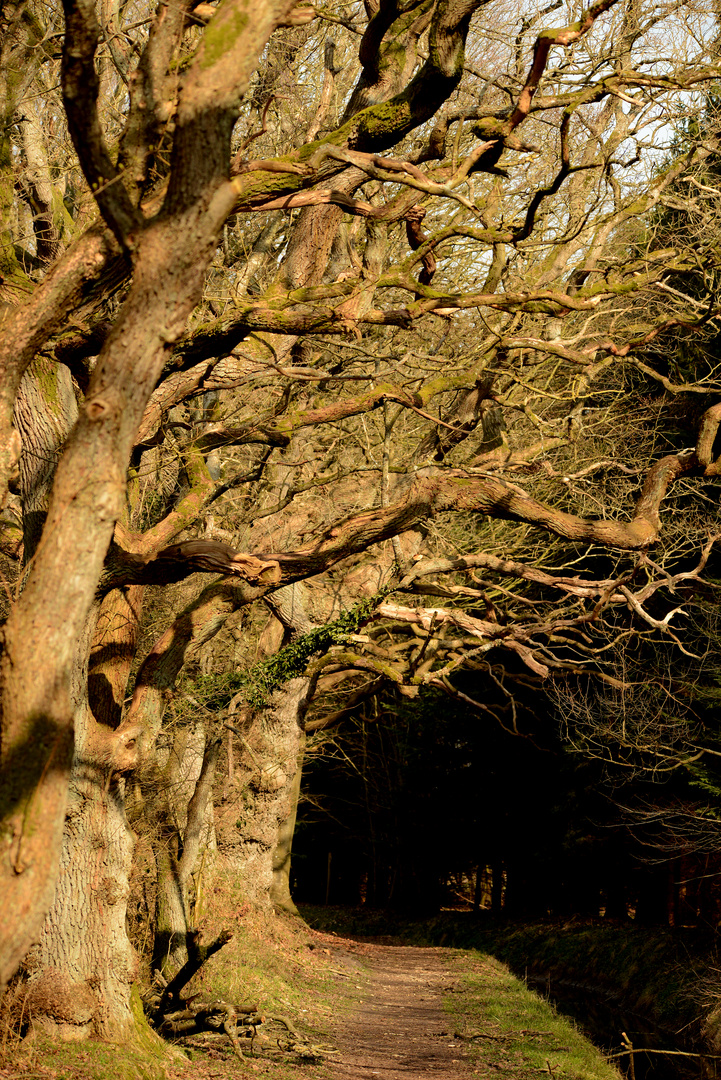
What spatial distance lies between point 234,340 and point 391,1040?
8264 millimetres

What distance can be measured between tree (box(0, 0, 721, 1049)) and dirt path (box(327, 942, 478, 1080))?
255 cm

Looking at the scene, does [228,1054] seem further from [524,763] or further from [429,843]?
[429,843]

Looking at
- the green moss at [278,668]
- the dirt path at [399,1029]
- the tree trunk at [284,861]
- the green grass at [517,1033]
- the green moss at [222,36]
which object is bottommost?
the dirt path at [399,1029]

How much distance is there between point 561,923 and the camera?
19422 mm

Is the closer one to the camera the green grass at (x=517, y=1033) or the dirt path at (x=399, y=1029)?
the dirt path at (x=399, y=1029)

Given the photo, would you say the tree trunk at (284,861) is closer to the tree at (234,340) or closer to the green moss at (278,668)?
the tree at (234,340)

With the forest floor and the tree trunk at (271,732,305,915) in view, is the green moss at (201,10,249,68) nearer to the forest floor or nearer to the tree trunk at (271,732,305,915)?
the forest floor

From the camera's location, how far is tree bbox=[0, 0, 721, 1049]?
138 inches

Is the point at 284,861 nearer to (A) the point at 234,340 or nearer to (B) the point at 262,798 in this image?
(B) the point at 262,798

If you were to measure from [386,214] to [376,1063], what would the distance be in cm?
805

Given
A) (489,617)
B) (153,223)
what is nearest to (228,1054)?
(489,617)

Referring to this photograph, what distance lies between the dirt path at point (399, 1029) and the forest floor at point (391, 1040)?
0.6 inches

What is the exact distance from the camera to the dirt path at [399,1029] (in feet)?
30.7

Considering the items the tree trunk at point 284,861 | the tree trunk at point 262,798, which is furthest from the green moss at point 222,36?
the tree trunk at point 284,861
